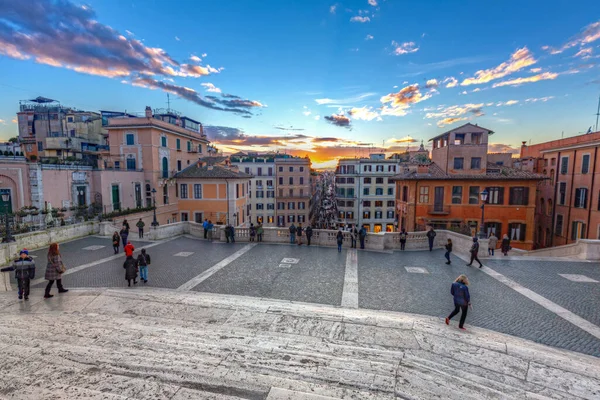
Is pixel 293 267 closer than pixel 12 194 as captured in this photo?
Yes

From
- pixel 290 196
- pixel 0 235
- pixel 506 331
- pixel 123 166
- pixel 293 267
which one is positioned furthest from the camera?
pixel 290 196

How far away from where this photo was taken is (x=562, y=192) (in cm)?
3078

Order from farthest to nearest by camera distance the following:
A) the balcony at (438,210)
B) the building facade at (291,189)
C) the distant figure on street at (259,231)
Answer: the building facade at (291,189) < the balcony at (438,210) < the distant figure on street at (259,231)

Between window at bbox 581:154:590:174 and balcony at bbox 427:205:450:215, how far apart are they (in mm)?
13219

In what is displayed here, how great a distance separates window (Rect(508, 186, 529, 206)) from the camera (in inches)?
1090

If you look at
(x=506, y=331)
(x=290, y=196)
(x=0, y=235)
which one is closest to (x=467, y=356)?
(x=506, y=331)

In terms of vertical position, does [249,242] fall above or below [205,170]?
below

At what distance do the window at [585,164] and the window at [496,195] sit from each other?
25.9ft

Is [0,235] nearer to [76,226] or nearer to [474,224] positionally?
[76,226]

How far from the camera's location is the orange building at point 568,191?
26469 millimetres

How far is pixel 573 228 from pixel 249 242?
106 ft

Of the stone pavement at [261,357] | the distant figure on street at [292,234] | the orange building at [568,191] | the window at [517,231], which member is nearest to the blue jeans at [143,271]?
the stone pavement at [261,357]

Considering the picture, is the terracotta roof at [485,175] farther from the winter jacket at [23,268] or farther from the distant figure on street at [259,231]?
the winter jacket at [23,268]

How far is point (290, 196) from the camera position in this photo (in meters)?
61.8
